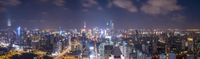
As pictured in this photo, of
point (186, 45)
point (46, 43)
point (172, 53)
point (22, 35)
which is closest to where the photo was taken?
point (172, 53)

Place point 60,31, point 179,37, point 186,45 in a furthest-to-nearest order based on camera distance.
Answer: point 60,31 → point 179,37 → point 186,45

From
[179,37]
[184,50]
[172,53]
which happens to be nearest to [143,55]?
[172,53]

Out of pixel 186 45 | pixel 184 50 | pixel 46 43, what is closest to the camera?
pixel 184 50

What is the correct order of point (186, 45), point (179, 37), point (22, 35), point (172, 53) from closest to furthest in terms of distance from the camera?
point (172, 53) → point (186, 45) → point (179, 37) → point (22, 35)

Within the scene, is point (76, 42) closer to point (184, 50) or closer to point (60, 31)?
point (60, 31)

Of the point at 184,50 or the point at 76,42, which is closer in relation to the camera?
the point at 184,50

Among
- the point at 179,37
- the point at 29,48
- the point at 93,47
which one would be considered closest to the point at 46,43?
the point at 29,48

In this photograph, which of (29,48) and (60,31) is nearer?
(29,48)

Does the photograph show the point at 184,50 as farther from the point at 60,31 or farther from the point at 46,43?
the point at 60,31
